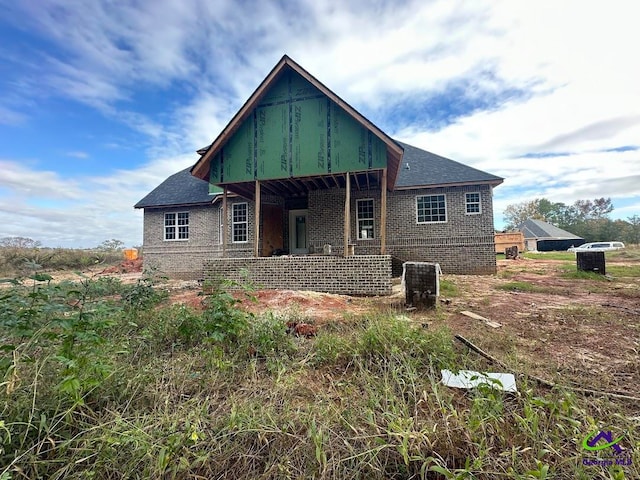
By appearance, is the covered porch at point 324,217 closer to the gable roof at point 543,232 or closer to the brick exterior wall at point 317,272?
the brick exterior wall at point 317,272

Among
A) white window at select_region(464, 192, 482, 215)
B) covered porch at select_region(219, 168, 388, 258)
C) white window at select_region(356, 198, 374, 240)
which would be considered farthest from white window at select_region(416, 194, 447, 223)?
white window at select_region(356, 198, 374, 240)

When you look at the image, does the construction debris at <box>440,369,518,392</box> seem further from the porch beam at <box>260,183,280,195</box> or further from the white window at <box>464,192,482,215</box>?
the white window at <box>464,192,482,215</box>

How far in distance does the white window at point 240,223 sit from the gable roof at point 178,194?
150 cm

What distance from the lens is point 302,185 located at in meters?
12.1

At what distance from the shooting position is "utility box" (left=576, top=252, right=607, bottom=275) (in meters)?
10.3

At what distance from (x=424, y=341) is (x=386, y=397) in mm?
1178

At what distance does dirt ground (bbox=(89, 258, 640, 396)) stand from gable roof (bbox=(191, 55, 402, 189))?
4.73m

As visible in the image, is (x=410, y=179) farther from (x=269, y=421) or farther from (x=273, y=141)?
(x=269, y=421)

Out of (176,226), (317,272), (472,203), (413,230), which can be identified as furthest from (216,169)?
(472,203)

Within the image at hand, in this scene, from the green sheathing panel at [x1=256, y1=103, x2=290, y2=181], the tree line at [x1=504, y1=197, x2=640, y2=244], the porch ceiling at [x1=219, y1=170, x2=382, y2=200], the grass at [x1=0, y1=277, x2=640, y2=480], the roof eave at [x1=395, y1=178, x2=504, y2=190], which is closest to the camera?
the grass at [x1=0, y1=277, x2=640, y2=480]

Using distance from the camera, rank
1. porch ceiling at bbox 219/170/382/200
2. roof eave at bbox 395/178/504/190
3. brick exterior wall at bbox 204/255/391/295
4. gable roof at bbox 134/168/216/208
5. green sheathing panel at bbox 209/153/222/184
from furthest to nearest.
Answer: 1. gable roof at bbox 134/168/216/208
2. roof eave at bbox 395/178/504/190
3. porch ceiling at bbox 219/170/382/200
4. green sheathing panel at bbox 209/153/222/184
5. brick exterior wall at bbox 204/255/391/295

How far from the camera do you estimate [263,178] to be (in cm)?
998

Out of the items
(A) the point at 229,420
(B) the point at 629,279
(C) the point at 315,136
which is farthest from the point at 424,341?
(B) the point at 629,279

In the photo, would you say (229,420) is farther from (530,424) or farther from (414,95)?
(414,95)
